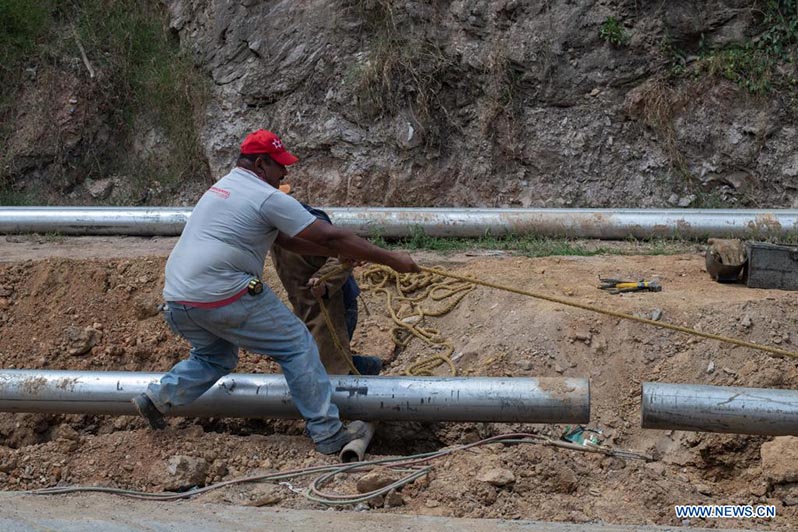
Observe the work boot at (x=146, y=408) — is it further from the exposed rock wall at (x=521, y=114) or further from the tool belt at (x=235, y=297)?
the exposed rock wall at (x=521, y=114)

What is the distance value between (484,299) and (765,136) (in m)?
4.60

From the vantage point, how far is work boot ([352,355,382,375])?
6.21 m

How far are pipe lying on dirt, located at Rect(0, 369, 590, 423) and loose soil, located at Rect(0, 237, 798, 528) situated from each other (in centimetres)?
20

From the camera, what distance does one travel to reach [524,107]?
34.7ft

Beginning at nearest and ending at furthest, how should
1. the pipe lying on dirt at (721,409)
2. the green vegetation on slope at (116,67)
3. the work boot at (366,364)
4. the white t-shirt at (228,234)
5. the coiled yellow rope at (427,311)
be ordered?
the white t-shirt at (228,234)
the pipe lying on dirt at (721,409)
the coiled yellow rope at (427,311)
the work boot at (366,364)
the green vegetation on slope at (116,67)

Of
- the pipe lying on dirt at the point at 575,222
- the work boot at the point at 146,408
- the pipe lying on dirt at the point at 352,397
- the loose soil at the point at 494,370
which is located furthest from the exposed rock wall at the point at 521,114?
the work boot at the point at 146,408

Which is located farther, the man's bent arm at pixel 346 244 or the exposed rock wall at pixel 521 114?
the exposed rock wall at pixel 521 114

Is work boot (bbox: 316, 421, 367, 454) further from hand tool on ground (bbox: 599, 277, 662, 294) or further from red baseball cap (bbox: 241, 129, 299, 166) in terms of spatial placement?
hand tool on ground (bbox: 599, 277, 662, 294)

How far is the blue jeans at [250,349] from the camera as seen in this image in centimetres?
521

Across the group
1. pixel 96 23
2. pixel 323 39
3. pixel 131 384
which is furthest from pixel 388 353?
pixel 96 23

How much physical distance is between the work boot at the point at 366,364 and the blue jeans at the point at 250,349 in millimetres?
652

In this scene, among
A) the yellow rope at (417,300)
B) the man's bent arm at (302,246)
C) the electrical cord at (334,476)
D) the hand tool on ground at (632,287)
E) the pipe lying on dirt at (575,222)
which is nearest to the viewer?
the electrical cord at (334,476)

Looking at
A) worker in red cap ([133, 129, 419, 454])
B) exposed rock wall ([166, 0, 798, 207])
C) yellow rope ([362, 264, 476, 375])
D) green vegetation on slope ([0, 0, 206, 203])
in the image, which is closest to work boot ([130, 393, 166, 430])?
worker in red cap ([133, 129, 419, 454])

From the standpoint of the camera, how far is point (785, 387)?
5949 millimetres
